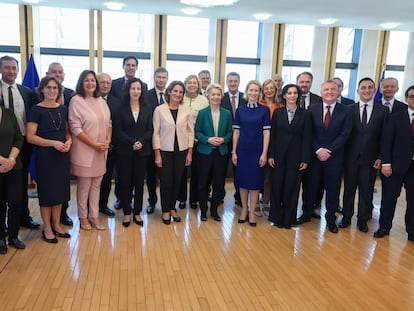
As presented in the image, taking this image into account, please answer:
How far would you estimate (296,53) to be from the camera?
8.61 metres

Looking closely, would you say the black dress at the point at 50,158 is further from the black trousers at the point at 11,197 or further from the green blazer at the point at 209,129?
the green blazer at the point at 209,129

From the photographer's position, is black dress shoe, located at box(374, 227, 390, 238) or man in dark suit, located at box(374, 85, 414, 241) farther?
black dress shoe, located at box(374, 227, 390, 238)

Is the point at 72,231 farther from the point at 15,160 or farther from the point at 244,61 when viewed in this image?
the point at 244,61

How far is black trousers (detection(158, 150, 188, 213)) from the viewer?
4160 mm

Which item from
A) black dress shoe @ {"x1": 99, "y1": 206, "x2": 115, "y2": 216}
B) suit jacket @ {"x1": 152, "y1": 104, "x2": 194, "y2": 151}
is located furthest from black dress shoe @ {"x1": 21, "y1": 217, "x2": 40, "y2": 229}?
suit jacket @ {"x1": 152, "y1": 104, "x2": 194, "y2": 151}

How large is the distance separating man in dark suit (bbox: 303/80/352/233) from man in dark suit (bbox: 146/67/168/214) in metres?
1.87

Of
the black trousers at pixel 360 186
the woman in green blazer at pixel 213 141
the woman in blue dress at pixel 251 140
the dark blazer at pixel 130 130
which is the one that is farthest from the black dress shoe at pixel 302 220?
the dark blazer at pixel 130 130

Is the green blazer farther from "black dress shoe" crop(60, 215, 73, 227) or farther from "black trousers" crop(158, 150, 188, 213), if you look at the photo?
"black dress shoe" crop(60, 215, 73, 227)

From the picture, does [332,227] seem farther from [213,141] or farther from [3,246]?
[3,246]

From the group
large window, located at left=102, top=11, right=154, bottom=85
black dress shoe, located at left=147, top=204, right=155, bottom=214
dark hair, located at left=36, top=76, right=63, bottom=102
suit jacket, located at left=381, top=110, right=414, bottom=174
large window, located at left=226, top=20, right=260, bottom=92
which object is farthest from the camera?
large window, located at left=226, top=20, right=260, bottom=92

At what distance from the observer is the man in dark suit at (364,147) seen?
4.03 m

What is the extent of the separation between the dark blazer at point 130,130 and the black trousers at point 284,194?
1563 mm

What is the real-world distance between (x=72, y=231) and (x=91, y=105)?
4.67 ft

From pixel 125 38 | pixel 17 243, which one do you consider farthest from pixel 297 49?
pixel 17 243
